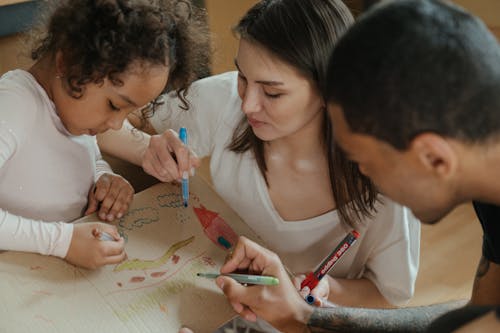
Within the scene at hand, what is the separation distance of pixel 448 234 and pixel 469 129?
1.56m

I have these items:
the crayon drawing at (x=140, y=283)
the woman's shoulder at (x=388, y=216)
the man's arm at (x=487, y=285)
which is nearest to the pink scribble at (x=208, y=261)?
the crayon drawing at (x=140, y=283)

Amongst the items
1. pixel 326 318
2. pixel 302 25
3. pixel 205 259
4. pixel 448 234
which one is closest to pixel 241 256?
pixel 205 259

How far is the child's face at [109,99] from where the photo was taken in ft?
2.94

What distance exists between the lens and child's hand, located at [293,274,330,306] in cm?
87

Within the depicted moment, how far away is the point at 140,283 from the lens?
2.59 ft

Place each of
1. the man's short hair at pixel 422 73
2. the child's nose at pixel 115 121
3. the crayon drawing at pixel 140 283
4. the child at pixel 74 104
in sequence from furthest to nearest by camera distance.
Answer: the child's nose at pixel 115 121
the child at pixel 74 104
the crayon drawing at pixel 140 283
the man's short hair at pixel 422 73

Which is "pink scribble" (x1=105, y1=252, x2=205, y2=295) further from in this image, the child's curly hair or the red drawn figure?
the child's curly hair

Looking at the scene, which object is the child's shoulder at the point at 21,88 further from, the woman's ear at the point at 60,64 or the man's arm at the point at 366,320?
the man's arm at the point at 366,320

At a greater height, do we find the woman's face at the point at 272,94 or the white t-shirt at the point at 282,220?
the woman's face at the point at 272,94

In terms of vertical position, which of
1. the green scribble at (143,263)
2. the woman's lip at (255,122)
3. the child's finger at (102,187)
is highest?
the woman's lip at (255,122)

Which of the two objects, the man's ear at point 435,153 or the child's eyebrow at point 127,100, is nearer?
the man's ear at point 435,153

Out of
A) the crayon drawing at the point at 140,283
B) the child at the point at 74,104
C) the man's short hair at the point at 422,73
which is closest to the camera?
the man's short hair at the point at 422,73

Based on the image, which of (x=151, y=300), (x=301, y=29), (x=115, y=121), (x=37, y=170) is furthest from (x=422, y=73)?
(x=37, y=170)

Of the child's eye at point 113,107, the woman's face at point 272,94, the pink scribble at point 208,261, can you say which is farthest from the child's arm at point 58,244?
the woman's face at point 272,94
